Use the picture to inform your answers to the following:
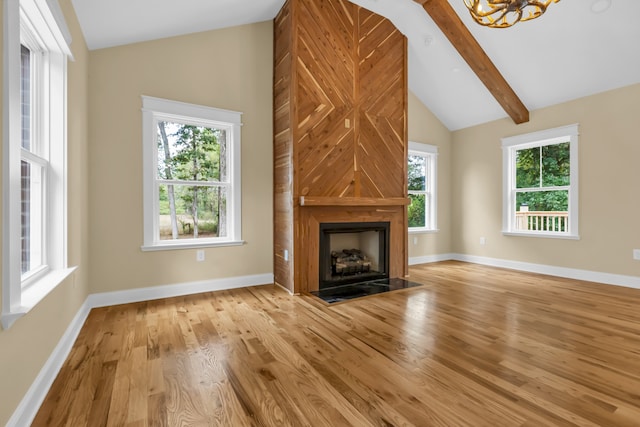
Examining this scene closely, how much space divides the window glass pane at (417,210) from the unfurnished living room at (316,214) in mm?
64

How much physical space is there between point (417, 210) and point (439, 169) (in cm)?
90

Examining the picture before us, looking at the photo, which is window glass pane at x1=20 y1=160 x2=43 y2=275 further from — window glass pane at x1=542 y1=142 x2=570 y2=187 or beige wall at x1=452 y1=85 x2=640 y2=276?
window glass pane at x1=542 y1=142 x2=570 y2=187

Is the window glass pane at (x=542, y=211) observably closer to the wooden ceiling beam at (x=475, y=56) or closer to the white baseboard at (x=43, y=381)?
the wooden ceiling beam at (x=475, y=56)

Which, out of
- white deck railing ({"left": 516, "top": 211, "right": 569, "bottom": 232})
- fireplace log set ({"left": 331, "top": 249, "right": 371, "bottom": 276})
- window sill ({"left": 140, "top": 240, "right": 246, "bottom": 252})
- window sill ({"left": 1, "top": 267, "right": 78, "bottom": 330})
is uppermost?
white deck railing ({"left": 516, "top": 211, "right": 569, "bottom": 232})

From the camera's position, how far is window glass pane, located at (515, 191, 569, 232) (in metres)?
4.49

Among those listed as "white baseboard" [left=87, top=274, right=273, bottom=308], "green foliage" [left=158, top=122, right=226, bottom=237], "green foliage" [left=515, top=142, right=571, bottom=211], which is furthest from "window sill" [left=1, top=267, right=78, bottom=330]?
"green foliage" [left=515, top=142, right=571, bottom=211]

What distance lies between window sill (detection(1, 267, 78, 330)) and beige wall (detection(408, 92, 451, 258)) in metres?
4.68

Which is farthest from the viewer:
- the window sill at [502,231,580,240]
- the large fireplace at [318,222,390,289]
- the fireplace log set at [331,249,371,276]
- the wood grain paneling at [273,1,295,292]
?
the window sill at [502,231,580,240]

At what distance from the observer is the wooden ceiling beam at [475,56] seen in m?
3.79

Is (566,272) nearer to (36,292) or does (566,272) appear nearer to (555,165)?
(555,165)

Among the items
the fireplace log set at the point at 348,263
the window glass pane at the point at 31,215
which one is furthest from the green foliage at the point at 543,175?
the window glass pane at the point at 31,215

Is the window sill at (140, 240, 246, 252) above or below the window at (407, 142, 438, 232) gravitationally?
below

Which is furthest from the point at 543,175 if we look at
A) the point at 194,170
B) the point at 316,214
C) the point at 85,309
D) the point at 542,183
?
the point at 85,309

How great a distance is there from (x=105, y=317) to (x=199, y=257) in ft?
3.36
